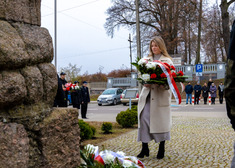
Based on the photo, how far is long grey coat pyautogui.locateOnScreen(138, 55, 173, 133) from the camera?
15.4 ft

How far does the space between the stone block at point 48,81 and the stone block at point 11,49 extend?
0.70 feet

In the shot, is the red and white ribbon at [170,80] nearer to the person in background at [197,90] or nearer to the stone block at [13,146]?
the stone block at [13,146]

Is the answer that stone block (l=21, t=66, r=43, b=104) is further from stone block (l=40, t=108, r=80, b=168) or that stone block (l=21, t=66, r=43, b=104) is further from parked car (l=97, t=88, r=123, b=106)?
parked car (l=97, t=88, r=123, b=106)

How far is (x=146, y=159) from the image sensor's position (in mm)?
4789

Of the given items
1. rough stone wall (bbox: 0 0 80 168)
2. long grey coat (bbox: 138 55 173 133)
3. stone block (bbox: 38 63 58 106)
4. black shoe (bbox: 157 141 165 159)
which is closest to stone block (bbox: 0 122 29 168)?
rough stone wall (bbox: 0 0 80 168)

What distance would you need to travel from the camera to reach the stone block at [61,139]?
2533 millimetres

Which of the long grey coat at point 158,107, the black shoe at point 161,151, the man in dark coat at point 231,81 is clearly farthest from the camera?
the black shoe at point 161,151

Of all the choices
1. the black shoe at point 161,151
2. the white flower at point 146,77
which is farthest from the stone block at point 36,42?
the black shoe at point 161,151

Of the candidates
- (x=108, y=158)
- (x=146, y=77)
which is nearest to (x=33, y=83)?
(x=108, y=158)

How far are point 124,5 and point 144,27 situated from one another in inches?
140

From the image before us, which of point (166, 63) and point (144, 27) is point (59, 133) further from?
point (144, 27)

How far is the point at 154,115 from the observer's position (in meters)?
4.73

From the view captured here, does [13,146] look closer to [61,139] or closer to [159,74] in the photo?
[61,139]

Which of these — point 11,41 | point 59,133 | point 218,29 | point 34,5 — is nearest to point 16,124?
point 59,133
